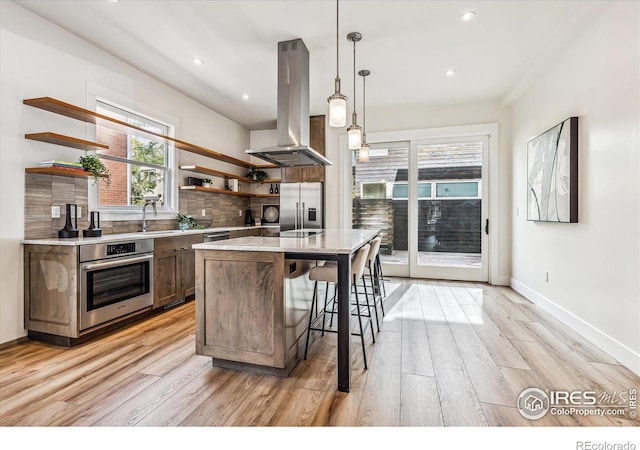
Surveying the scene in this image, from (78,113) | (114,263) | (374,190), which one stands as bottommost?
(114,263)

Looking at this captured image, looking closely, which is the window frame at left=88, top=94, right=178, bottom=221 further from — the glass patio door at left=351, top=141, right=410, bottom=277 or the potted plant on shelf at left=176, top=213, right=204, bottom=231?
the glass patio door at left=351, top=141, right=410, bottom=277

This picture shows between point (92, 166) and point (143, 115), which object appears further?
point (143, 115)

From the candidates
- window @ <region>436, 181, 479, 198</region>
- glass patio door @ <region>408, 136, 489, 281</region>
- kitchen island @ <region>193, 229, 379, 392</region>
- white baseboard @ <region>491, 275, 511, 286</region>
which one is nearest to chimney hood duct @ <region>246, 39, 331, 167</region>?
kitchen island @ <region>193, 229, 379, 392</region>

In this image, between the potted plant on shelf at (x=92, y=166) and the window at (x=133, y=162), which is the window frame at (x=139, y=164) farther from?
the potted plant on shelf at (x=92, y=166)

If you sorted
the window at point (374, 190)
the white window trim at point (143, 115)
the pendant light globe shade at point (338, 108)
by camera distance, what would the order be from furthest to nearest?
the window at point (374, 190) → the white window trim at point (143, 115) → the pendant light globe shade at point (338, 108)

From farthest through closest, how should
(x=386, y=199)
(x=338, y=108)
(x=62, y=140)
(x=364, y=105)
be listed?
(x=386, y=199) → (x=364, y=105) → (x=62, y=140) → (x=338, y=108)

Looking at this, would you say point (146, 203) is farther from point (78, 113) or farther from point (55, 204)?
point (78, 113)

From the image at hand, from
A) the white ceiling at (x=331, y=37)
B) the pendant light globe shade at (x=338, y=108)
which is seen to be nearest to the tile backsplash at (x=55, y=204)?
the white ceiling at (x=331, y=37)

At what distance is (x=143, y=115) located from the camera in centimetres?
391

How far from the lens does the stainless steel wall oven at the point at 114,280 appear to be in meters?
2.67

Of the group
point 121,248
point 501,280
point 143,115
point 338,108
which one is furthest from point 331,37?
point 501,280

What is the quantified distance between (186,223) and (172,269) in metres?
0.90

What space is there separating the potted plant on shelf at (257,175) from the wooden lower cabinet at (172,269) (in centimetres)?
235
